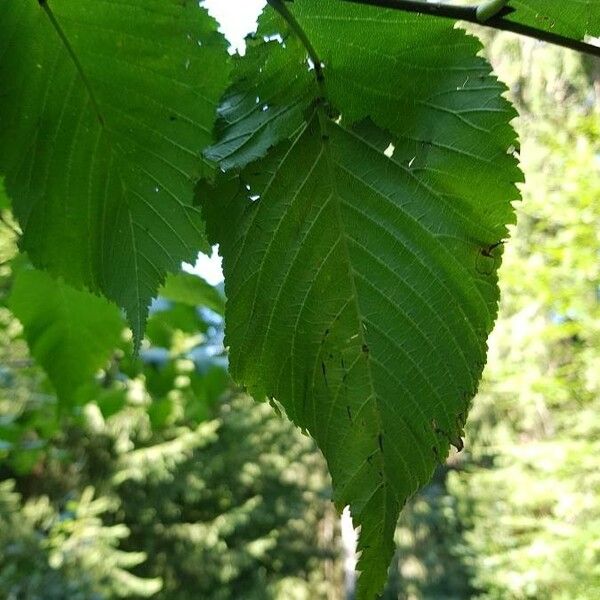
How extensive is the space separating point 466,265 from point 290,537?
685 cm

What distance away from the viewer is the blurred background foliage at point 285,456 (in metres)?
1.11

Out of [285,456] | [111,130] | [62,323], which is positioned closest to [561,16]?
[111,130]

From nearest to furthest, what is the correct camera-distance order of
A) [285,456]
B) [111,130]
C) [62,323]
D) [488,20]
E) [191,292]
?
[488,20] < [111,130] < [62,323] < [191,292] < [285,456]

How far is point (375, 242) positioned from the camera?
0.23 m

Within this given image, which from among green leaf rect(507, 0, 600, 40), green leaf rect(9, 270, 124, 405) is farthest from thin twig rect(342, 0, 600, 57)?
green leaf rect(9, 270, 124, 405)

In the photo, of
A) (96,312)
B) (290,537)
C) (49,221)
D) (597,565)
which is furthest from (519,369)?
(290,537)

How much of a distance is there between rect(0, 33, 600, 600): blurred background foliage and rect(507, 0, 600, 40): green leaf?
1.55ft

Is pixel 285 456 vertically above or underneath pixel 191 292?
above

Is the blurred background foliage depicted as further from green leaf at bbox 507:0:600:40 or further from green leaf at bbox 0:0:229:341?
green leaf at bbox 507:0:600:40

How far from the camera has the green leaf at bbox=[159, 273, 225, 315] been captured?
0.73m

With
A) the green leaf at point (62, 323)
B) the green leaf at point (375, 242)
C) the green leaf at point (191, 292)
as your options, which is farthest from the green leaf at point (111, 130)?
the green leaf at point (191, 292)

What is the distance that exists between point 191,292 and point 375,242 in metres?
0.53

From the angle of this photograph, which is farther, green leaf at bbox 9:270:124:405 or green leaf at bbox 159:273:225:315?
green leaf at bbox 159:273:225:315

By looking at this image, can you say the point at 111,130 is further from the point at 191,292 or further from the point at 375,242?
the point at 191,292
